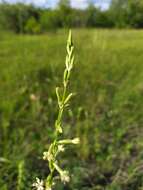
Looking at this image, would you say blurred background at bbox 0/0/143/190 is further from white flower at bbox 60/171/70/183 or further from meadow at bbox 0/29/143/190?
white flower at bbox 60/171/70/183

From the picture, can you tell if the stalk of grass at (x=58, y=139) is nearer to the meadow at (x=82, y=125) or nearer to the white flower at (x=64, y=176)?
the white flower at (x=64, y=176)

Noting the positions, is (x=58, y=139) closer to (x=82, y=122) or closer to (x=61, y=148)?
(x=61, y=148)

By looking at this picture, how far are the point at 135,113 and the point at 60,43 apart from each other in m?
4.59

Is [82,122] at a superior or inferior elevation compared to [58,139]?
inferior

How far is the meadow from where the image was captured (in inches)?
87.8

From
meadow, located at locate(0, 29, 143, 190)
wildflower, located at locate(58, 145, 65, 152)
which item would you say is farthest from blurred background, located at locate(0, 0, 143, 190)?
wildflower, located at locate(58, 145, 65, 152)

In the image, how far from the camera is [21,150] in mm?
2471

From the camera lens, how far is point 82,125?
119 inches

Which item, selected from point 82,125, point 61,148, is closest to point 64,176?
point 61,148

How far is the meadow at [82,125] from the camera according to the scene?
223 cm

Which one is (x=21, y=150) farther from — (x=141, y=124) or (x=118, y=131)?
(x=141, y=124)

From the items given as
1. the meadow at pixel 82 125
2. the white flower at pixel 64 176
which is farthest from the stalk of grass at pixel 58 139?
the meadow at pixel 82 125

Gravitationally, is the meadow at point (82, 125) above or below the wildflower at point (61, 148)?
below

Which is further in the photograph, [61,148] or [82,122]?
[82,122]
